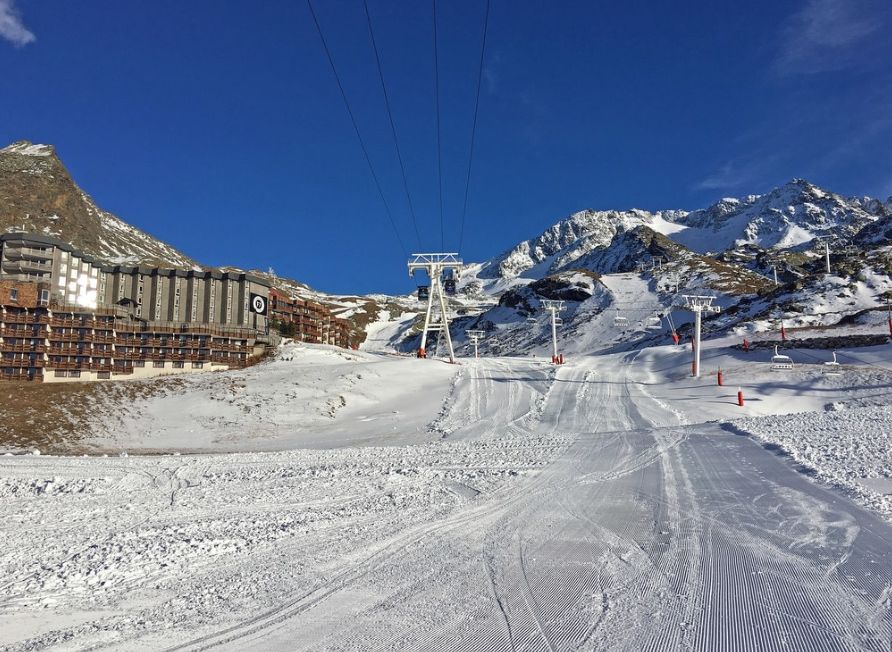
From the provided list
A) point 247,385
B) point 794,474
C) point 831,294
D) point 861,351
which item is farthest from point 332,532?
point 831,294

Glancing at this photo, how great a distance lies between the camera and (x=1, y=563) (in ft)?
25.0

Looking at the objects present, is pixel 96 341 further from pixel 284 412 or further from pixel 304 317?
pixel 304 317

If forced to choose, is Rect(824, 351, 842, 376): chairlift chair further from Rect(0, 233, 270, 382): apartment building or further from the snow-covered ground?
Rect(0, 233, 270, 382): apartment building

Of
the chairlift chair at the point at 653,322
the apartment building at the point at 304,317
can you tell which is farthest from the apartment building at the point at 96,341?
the chairlift chair at the point at 653,322

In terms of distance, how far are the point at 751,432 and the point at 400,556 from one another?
533 inches

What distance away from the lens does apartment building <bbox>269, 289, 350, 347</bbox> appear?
92.7 m

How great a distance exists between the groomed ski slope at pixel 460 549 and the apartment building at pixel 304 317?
249 feet

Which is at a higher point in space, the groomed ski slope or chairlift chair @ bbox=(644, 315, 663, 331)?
chairlift chair @ bbox=(644, 315, 663, 331)

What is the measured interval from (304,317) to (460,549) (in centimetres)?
9552

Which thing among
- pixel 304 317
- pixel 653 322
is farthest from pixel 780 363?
pixel 304 317

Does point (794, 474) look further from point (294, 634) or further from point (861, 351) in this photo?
point (861, 351)

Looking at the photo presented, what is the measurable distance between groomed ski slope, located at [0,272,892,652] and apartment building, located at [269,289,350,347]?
75.9 metres

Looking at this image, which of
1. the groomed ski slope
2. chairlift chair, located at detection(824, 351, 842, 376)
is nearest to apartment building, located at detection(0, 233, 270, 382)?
the groomed ski slope

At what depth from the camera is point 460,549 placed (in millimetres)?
7633
